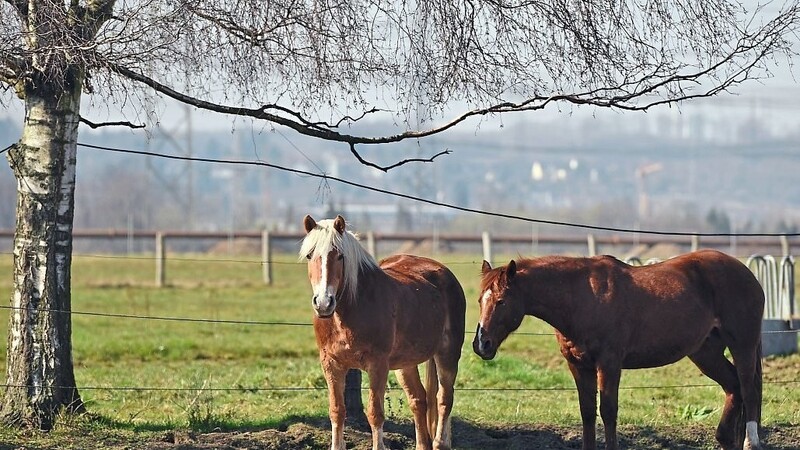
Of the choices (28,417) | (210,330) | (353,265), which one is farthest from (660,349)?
(210,330)

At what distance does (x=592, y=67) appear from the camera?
8812 mm

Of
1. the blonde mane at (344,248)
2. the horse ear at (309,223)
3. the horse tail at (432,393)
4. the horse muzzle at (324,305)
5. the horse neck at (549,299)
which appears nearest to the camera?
the horse muzzle at (324,305)

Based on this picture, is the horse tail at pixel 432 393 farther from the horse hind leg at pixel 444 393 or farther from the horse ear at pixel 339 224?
the horse ear at pixel 339 224

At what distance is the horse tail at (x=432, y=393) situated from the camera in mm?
8875

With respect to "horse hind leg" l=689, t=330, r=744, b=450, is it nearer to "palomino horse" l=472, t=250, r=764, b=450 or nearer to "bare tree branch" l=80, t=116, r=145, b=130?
"palomino horse" l=472, t=250, r=764, b=450

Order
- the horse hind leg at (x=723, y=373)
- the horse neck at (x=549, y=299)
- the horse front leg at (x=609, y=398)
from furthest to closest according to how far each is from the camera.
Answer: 1. the horse hind leg at (x=723, y=373)
2. the horse neck at (x=549, y=299)
3. the horse front leg at (x=609, y=398)

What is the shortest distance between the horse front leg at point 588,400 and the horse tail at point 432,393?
1098mm

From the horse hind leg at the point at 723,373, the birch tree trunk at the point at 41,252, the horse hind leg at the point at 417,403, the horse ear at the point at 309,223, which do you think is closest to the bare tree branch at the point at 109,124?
the birch tree trunk at the point at 41,252

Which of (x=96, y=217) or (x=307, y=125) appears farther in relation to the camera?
(x=96, y=217)

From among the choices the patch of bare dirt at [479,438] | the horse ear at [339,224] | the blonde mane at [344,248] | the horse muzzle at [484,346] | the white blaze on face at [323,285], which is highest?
the horse ear at [339,224]

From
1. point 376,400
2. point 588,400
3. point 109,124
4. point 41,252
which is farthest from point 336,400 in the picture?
point 109,124

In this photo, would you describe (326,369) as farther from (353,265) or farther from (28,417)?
(28,417)

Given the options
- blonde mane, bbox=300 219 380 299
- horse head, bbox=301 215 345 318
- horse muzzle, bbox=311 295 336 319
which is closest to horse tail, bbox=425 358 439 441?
blonde mane, bbox=300 219 380 299

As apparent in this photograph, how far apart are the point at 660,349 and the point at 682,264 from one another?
0.77 m
